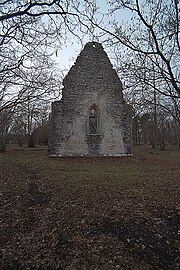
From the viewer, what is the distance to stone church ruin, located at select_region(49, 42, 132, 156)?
15695 millimetres

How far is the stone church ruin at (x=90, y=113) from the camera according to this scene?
1570 centimetres

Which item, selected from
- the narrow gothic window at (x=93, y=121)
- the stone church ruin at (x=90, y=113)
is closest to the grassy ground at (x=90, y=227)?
the stone church ruin at (x=90, y=113)

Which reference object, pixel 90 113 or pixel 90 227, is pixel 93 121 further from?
pixel 90 227

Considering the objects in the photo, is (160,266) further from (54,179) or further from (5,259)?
(54,179)

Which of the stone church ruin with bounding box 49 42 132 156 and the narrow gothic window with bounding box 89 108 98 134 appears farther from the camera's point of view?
the narrow gothic window with bounding box 89 108 98 134

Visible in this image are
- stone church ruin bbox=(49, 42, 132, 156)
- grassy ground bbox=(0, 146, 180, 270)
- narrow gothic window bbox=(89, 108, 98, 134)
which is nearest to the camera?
grassy ground bbox=(0, 146, 180, 270)

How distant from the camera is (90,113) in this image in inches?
663

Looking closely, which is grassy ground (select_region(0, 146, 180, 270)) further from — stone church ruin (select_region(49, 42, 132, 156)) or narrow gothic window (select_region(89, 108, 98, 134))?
narrow gothic window (select_region(89, 108, 98, 134))

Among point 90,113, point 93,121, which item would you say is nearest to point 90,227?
point 90,113

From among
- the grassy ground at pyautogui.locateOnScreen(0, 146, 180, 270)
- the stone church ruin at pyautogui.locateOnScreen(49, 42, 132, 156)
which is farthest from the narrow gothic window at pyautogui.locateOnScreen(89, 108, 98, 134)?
the grassy ground at pyautogui.locateOnScreen(0, 146, 180, 270)

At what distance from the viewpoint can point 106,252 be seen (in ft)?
10.7

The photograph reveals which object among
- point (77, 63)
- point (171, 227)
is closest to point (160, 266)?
point (171, 227)

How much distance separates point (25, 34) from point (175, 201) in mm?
6799

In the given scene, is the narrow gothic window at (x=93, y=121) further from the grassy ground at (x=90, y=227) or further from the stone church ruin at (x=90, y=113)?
the grassy ground at (x=90, y=227)
